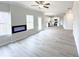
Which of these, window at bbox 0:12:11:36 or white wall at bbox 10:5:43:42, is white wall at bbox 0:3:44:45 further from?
window at bbox 0:12:11:36

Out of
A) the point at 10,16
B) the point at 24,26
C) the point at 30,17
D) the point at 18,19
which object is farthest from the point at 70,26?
the point at 10,16

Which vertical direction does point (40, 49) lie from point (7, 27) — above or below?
below

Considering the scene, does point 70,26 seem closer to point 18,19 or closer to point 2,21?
point 18,19

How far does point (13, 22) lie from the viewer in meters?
7.79

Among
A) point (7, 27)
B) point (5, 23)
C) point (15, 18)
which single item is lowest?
point (7, 27)

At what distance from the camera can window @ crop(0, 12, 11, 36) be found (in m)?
7.13

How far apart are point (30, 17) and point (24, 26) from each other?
6.11 feet

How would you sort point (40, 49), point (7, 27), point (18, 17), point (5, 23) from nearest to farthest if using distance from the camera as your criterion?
point (40, 49), point (5, 23), point (7, 27), point (18, 17)

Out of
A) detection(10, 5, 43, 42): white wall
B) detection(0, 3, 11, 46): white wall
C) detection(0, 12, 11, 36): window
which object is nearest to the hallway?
detection(0, 3, 11, 46): white wall

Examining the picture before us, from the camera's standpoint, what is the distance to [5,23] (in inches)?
292

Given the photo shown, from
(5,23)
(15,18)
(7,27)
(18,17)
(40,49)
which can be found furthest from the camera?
(18,17)

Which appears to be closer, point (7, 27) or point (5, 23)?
point (5, 23)

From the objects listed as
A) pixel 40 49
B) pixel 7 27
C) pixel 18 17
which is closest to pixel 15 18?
pixel 18 17

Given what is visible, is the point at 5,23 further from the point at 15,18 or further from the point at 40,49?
the point at 40,49
